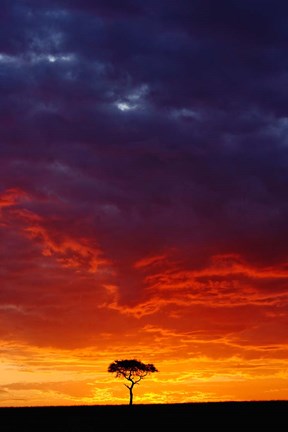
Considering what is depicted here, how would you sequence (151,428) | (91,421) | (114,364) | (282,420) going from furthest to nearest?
(114,364)
(91,421)
(282,420)
(151,428)

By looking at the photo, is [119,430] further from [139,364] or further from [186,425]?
[139,364]

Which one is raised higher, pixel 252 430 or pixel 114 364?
pixel 114 364

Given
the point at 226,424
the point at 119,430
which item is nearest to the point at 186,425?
the point at 226,424

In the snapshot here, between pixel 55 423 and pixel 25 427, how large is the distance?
7599 millimetres

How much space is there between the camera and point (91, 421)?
8875cm

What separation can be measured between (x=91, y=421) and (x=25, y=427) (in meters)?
11.8

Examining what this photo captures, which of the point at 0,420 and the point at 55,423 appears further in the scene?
the point at 0,420

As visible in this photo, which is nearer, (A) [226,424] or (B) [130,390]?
(A) [226,424]

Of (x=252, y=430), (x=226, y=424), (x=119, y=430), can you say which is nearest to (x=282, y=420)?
(x=226, y=424)

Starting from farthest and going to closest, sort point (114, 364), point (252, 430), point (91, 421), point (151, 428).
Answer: point (114, 364), point (91, 421), point (151, 428), point (252, 430)

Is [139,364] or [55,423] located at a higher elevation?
[139,364]

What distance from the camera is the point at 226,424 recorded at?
81188 millimetres

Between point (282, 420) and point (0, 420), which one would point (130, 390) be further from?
point (282, 420)

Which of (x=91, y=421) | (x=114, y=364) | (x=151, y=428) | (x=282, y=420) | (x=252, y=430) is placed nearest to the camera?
(x=252, y=430)
